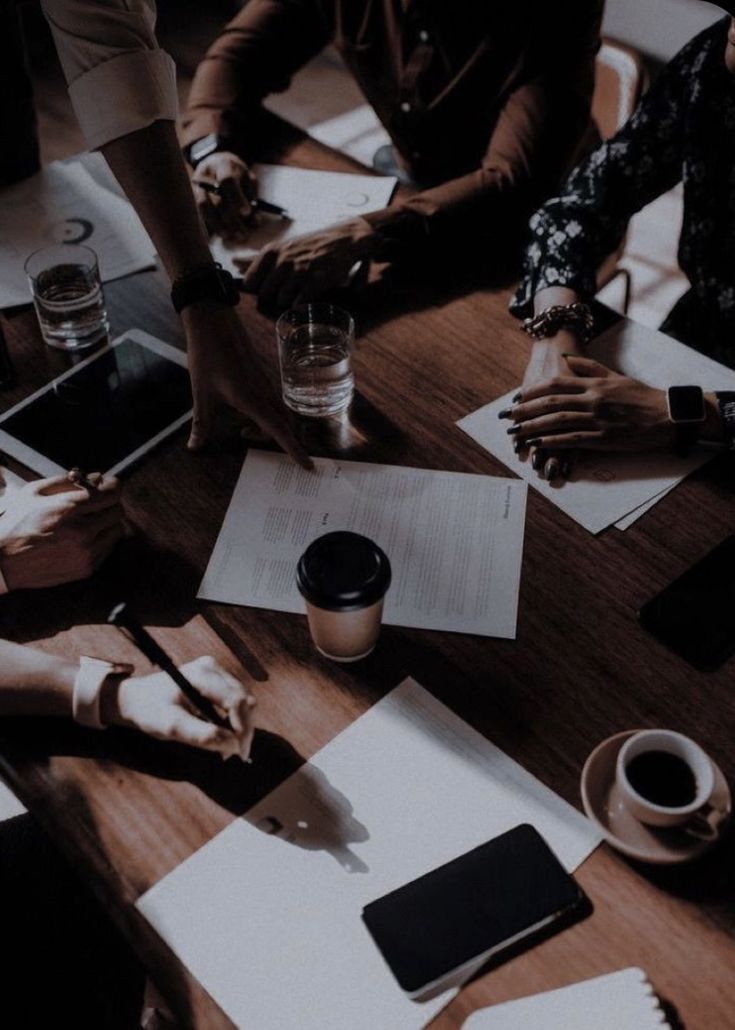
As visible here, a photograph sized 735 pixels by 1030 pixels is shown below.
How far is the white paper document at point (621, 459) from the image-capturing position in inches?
42.9

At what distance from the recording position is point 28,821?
111 centimetres

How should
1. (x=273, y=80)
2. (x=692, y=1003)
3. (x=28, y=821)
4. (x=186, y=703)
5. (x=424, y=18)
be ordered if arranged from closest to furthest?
(x=692, y=1003), (x=186, y=703), (x=28, y=821), (x=424, y=18), (x=273, y=80)

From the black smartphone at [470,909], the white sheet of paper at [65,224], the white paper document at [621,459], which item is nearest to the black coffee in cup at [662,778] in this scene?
the black smartphone at [470,909]

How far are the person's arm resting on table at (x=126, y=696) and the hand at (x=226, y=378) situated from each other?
1.19 ft

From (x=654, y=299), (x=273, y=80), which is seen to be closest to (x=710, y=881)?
(x=273, y=80)

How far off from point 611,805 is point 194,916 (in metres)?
0.38

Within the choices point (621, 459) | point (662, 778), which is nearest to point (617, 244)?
point (621, 459)

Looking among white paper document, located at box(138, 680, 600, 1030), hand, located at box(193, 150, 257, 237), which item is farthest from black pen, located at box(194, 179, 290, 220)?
white paper document, located at box(138, 680, 600, 1030)

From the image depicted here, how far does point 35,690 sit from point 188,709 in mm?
154

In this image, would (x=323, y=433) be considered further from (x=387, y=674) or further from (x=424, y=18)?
(x=424, y=18)

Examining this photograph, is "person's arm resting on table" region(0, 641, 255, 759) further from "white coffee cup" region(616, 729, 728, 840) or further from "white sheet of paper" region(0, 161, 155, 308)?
"white sheet of paper" region(0, 161, 155, 308)

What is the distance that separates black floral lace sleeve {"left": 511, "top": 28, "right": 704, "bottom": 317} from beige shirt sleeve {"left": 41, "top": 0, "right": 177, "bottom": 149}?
0.61 meters

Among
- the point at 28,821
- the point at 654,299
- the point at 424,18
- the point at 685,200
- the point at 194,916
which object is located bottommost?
the point at 654,299

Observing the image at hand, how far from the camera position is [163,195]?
1.26 m
